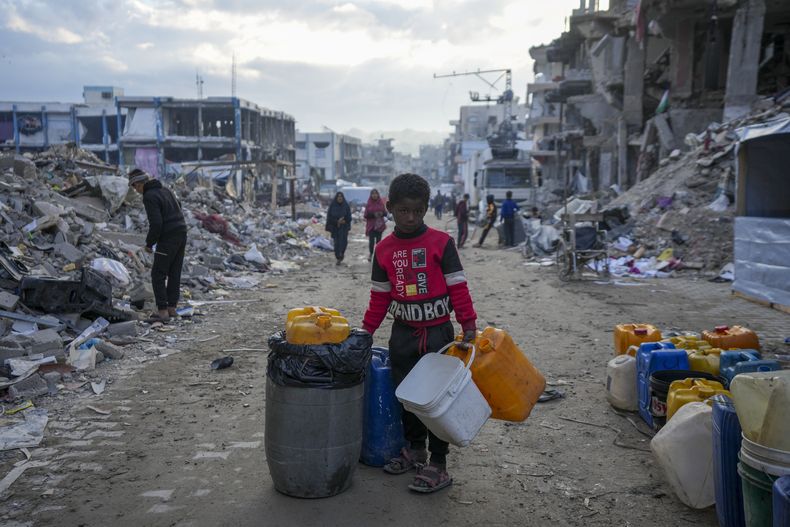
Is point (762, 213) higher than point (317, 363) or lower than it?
higher

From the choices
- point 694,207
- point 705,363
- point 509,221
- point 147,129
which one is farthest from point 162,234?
A: point 147,129

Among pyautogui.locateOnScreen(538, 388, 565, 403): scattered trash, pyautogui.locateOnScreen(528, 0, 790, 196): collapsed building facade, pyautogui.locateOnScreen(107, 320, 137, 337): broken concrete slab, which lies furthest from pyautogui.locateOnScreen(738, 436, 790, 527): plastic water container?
pyautogui.locateOnScreen(528, 0, 790, 196): collapsed building facade

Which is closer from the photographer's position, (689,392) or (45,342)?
(689,392)

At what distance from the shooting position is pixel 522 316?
28.5 feet

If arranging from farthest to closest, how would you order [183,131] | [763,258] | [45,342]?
[183,131] → [763,258] → [45,342]

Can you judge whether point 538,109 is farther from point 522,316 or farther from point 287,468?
point 287,468

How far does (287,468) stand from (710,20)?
81.2ft

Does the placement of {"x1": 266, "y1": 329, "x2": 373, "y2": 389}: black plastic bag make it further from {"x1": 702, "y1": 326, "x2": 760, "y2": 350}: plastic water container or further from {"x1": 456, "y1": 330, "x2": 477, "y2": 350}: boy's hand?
{"x1": 702, "y1": 326, "x2": 760, "y2": 350}: plastic water container

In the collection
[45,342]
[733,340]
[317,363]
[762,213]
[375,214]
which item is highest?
[762,213]

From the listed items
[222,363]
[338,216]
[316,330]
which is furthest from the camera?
[338,216]

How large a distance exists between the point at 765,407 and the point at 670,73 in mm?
26149

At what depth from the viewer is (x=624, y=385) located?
15.6ft

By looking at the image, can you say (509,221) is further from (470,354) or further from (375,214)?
(470,354)

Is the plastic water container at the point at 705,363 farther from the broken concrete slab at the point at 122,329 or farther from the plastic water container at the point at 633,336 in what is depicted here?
the broken concrete slab at the point at 122,329
